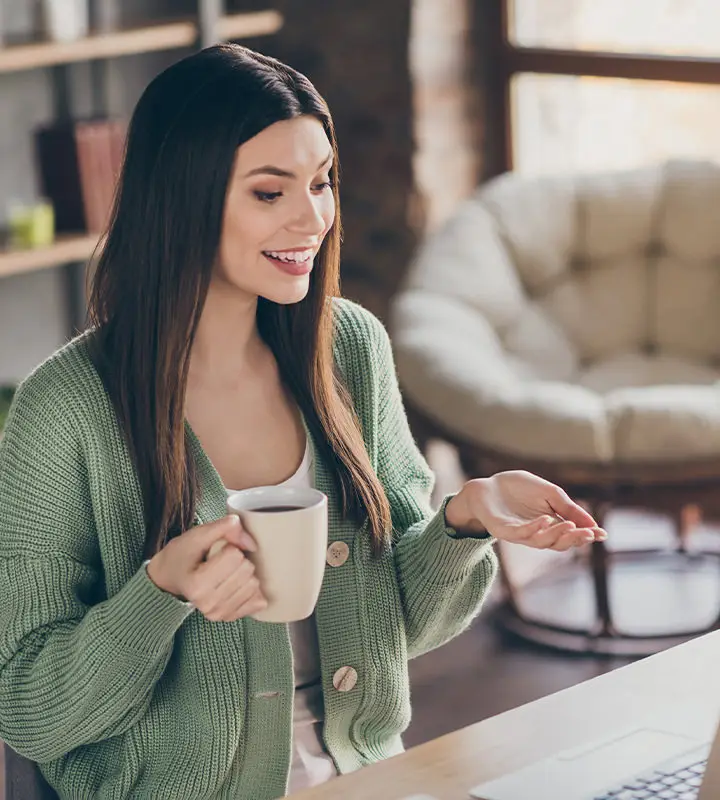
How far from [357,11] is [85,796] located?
9.69 ft

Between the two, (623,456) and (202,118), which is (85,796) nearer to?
(202,118)

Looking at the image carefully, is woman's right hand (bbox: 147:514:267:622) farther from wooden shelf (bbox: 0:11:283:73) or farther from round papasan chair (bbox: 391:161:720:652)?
wooden shelf (bbox: 0:11:283:73)

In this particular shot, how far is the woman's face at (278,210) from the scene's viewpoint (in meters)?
1.38

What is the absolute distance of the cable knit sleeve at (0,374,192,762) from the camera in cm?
131

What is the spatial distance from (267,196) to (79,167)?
215cm

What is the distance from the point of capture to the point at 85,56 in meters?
3.37

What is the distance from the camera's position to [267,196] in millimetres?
1392

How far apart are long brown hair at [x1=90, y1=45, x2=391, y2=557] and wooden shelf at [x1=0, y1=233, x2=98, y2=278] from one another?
75.4 inches

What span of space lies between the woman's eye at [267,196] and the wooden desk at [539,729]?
20.2 inches

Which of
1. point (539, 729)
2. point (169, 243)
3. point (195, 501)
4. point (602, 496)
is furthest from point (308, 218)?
point (602, 496)

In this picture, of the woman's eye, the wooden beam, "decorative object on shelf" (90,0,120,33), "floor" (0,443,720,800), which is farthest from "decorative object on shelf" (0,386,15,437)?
the woman's eye

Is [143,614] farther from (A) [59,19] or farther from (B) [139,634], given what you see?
(A) [59,19]

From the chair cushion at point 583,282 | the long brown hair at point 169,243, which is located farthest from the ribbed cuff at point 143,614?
the chair cushion at point 583,282

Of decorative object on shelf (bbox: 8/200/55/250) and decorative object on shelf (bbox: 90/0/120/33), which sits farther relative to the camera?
decorative object on shelf (bbox: 90/0/120/33)
